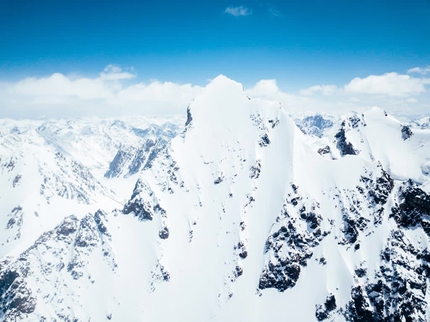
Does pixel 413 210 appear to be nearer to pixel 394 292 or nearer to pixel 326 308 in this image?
pixel 394 292

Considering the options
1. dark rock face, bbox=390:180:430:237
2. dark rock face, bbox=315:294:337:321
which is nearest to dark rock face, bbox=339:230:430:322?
dark rock face, bbox=315:294:337:321

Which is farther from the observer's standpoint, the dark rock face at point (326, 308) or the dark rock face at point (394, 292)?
the dark rock face at point (326, 308)

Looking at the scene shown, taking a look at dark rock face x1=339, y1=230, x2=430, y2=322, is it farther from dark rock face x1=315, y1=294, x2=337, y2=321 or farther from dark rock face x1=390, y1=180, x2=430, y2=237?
dark rock face x1=390, y1=180, x2=430, y2=237

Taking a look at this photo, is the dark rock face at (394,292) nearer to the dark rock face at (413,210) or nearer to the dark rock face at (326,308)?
the dark rock face at (326,308)

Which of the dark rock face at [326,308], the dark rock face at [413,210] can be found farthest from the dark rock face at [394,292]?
the dark rock face at [413,210]

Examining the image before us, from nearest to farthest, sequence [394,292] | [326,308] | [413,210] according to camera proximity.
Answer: [394,292], [326,308], [413,210]

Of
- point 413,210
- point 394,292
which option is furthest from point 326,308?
point 413,210

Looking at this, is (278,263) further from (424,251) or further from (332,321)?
(424,251)

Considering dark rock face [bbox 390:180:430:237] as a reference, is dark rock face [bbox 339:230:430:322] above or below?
below
